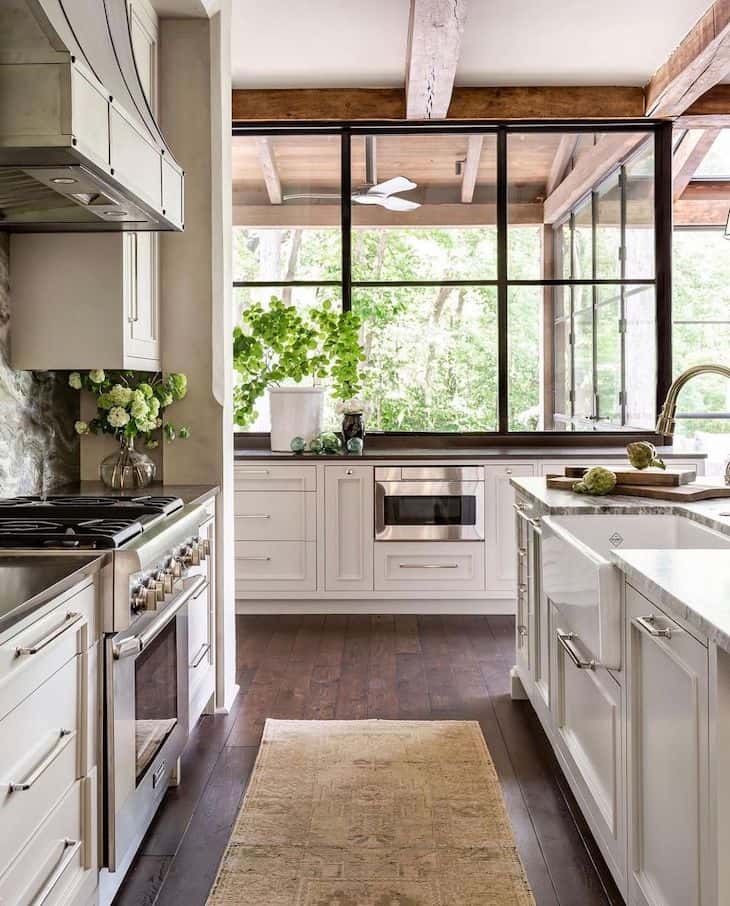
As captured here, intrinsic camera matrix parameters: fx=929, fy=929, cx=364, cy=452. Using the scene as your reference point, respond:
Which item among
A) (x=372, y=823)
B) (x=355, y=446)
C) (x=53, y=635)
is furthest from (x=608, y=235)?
(x=53, y=635)

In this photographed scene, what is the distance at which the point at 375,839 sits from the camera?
251 cm

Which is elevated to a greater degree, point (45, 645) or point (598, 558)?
point (598, 558)

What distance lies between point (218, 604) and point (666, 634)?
7.11 ft

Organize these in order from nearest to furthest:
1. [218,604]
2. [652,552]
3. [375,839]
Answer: [652,552]
[375,839]
[218,604]

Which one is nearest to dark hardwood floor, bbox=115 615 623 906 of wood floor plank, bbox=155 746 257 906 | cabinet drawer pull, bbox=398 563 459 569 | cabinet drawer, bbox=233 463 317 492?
wood floor plank, bbox=155 746 257 906

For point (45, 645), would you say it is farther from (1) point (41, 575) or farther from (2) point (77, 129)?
(2) point (77, 129)

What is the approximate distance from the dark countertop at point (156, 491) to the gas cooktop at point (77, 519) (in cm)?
12

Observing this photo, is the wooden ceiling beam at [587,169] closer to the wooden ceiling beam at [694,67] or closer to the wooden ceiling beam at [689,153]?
the wooden ceiling beam at [694,67]

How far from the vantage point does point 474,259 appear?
5.66 meters

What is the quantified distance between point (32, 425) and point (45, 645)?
1.69 metres

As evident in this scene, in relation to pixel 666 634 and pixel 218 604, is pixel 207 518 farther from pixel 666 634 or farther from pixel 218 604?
pixel 666 634

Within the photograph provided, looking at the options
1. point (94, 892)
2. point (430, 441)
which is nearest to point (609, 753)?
point (94, 892)

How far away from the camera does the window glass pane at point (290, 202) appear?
5.61 m

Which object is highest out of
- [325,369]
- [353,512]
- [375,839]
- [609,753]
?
[325,369]
